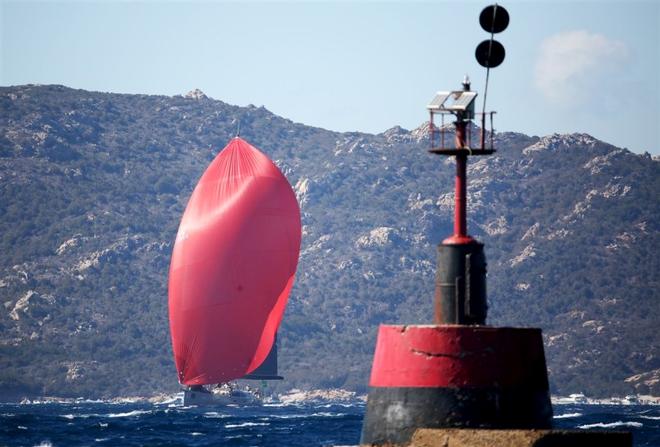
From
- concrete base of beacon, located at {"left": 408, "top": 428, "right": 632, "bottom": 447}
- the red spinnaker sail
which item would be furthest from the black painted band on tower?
the red spinnaker sail

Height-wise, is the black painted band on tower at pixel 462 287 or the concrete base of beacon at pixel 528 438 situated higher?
the black painted band on tower at pixel 462 287

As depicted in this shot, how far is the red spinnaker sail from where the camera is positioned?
58844 mm

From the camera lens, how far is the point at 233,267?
198ft

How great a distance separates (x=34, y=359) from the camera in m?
193

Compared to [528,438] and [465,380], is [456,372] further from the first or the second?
[528,438]

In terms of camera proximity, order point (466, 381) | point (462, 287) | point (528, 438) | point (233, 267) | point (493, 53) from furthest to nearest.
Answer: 1. point (233, 267)
2. point (493, 53)
3. point (462, 287)
4. point (466, 381)
5. point (528, 438)

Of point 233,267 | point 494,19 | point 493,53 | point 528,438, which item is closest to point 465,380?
point 528,438

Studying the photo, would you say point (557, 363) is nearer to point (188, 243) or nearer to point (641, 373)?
point (641, 373)

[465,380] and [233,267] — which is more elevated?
[233,267]

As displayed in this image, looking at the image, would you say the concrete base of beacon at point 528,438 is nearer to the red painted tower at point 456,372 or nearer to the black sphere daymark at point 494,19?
the red painted tower at point 456,372

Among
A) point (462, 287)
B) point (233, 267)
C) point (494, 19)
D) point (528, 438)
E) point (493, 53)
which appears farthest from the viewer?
point (233, 267)

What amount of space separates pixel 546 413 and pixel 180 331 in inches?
1816

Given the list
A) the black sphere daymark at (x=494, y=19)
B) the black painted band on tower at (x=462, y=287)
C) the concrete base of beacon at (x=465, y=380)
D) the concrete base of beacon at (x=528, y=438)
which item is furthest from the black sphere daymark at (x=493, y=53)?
→ the concrete base of beacon at (x=528, y=438)

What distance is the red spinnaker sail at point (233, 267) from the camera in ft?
193
